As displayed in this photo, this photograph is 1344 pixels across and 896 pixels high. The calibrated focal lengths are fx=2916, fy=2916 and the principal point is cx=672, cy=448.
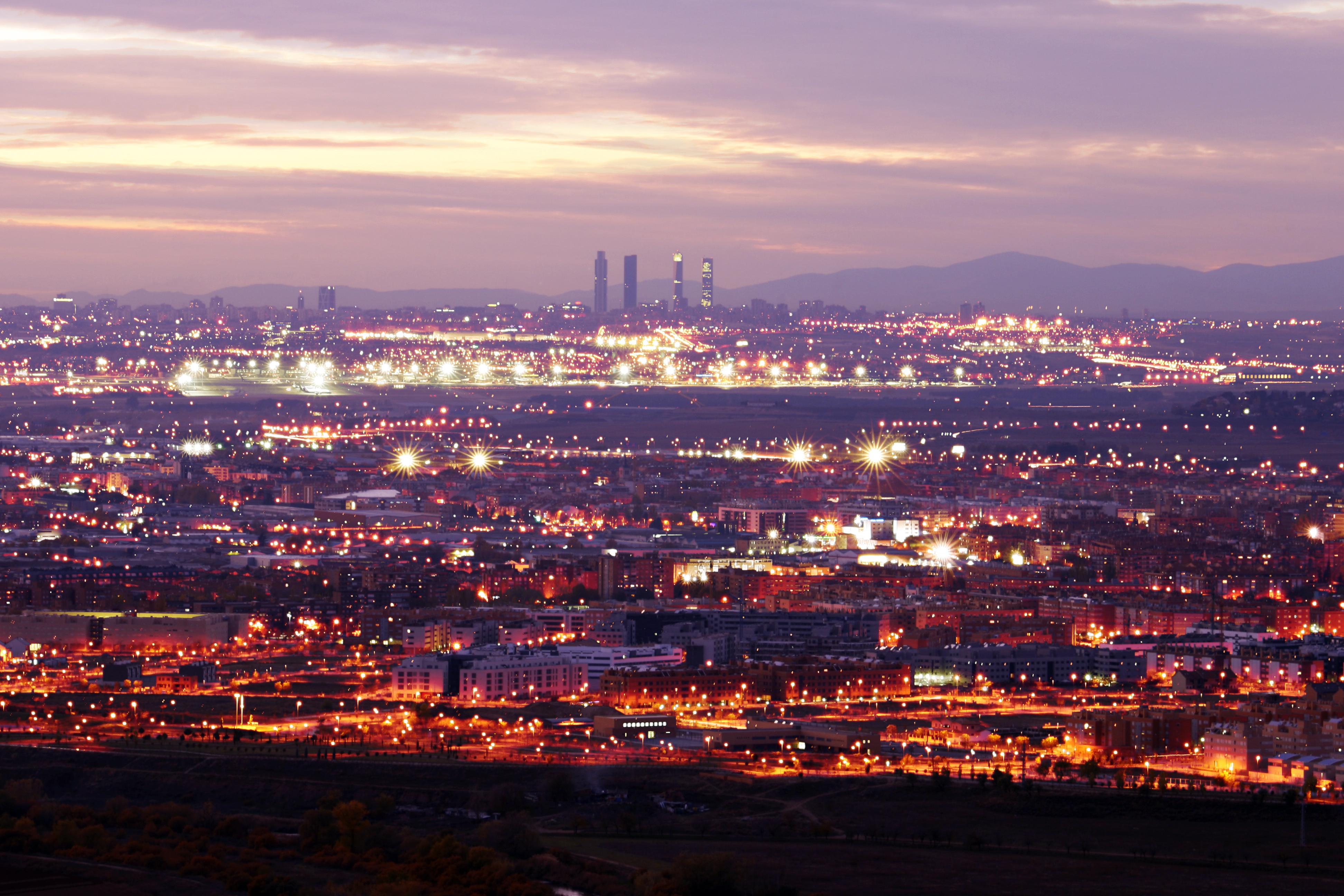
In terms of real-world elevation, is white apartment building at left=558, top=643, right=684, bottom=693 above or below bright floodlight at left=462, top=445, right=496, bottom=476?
above

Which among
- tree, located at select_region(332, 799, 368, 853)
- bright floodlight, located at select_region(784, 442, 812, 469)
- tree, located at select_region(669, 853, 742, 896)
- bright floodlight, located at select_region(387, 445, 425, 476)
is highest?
tree, located at select_region(669, 853, 742, 896)

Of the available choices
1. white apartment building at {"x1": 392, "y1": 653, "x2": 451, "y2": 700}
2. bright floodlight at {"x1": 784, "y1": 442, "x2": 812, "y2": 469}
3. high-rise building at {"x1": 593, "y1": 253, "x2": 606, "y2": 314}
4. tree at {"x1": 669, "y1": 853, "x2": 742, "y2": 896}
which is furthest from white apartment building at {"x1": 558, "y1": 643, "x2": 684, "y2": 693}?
high-rise building at {"x1": 593, "y1": 253, "x2": 606, "y2": 314}

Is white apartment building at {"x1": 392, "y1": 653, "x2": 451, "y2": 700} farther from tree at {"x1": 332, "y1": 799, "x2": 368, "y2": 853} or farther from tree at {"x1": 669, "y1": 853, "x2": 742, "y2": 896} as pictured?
tree at {"x1": 669, "y1": 853, "x2": 742, "y2": 896}

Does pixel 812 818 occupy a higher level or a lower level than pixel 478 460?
higher

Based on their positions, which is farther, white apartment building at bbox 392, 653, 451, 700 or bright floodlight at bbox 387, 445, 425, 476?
bright floodlight at bbox 387, 445, 425, 476

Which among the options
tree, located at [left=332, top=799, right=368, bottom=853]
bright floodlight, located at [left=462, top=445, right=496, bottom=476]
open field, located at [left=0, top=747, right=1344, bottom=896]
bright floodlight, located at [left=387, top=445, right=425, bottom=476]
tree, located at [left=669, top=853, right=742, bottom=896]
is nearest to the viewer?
tree, located at [left=669, top=853, right=742, bottom=896]

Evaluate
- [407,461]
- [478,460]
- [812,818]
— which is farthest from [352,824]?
[478,460]

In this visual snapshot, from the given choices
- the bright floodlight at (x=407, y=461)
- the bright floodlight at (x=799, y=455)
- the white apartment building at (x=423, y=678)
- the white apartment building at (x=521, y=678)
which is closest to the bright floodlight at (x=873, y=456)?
the bright floodlight at (x=799, y=455)

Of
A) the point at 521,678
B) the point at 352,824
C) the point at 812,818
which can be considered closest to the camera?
the point at 352,824

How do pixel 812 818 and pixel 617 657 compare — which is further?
pixel 617 657

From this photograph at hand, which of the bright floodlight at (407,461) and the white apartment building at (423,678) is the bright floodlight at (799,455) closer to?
the bright floodlight at (407,461)

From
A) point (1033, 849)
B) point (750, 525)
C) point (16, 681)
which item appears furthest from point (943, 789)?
point (750, 525)

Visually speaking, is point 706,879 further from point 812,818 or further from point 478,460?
point 478,460
